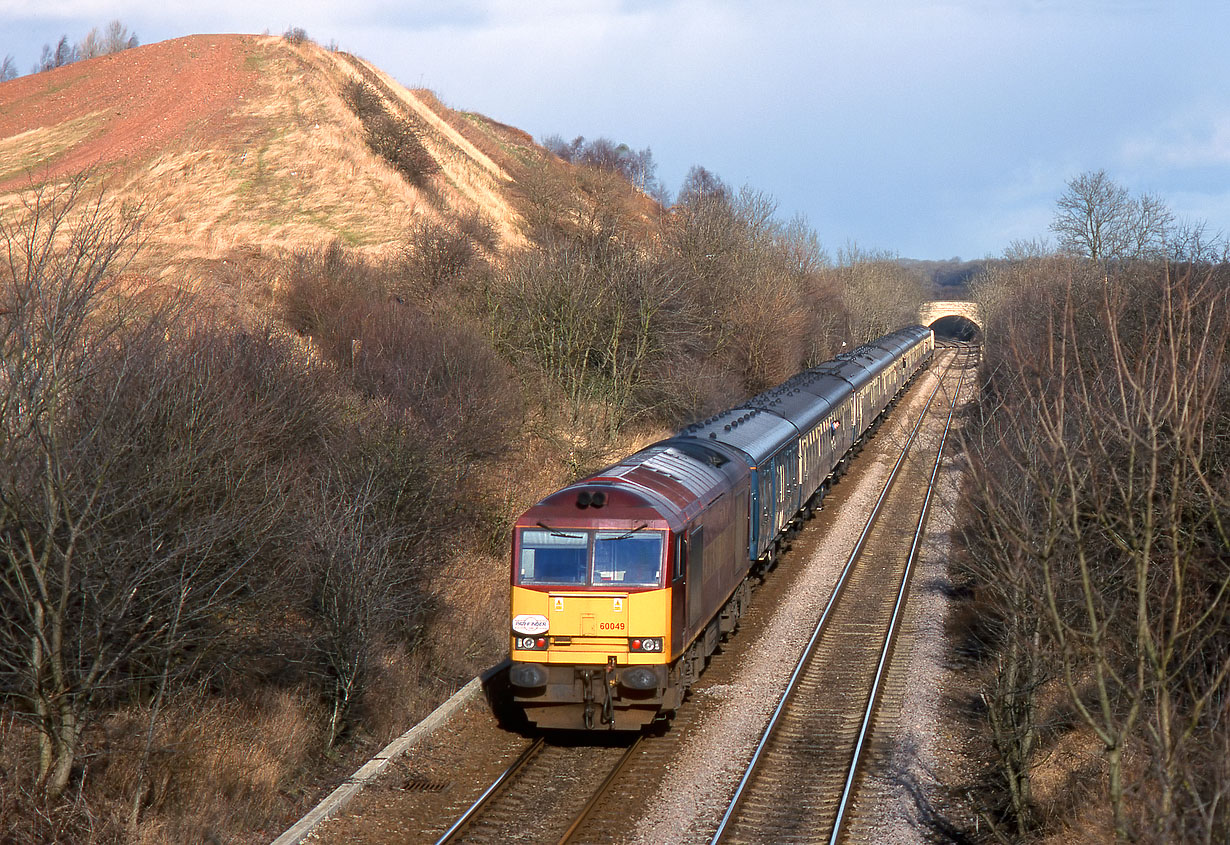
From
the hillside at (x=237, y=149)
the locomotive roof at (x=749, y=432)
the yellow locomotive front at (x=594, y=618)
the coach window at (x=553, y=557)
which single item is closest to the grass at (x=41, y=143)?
the hillside at (x=237, y=149)

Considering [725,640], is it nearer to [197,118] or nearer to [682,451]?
[682,451]

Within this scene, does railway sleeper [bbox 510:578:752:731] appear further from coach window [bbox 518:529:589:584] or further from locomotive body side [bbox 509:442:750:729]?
coach window [bbox 518:529:589:584]

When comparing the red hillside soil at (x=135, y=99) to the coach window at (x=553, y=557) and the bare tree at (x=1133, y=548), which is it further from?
the bare tree at (x=1133, y=548)

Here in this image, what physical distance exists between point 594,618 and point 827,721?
3949mm

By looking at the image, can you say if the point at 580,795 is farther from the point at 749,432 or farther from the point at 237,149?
the point at 237,149

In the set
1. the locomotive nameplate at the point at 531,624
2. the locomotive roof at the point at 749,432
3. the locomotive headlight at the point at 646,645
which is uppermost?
the locomotive roof at the point at 749,432

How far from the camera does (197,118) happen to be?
56.5m

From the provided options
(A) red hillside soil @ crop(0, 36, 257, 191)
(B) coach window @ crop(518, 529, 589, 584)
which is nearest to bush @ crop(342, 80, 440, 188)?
(A) red hillside soil @ crop(0, 36, 257, 191)

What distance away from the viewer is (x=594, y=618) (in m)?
12.3

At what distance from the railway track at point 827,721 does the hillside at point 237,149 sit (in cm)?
2861

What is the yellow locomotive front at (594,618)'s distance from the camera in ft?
40.1

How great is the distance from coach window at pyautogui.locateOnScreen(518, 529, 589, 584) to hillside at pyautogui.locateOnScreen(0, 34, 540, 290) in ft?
99.6

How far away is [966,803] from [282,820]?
7.39 metres

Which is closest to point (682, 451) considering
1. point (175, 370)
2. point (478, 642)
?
point (478, 642)
